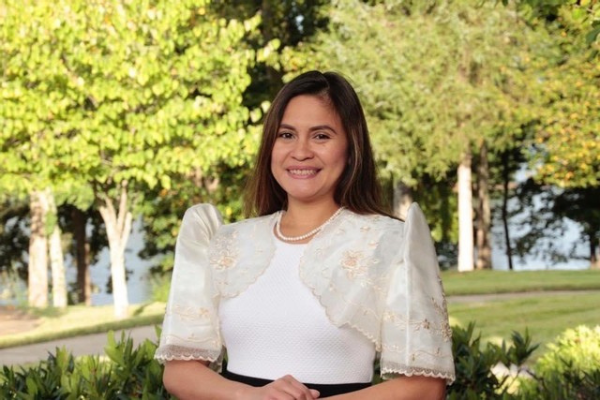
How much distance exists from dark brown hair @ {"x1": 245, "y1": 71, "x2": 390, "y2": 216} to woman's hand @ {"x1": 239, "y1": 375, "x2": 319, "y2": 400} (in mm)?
591

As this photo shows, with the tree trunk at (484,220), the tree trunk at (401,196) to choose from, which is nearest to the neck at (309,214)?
the tree trunk at (401,196)

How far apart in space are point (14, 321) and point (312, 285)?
20026 millimetres

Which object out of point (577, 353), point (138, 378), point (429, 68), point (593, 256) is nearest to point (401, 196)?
point (429, 68)

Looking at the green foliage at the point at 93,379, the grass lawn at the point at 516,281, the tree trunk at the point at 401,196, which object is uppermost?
the tree trunk at the point at 401,196

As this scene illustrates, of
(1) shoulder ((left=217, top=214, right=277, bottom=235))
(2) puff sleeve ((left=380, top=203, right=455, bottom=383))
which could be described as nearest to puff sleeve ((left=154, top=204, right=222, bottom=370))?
(1) shoulder ((left=217, top=214, right=277, bottom=235))

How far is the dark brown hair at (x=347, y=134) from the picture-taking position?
10.2 feet

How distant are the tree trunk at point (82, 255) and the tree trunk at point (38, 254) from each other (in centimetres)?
294

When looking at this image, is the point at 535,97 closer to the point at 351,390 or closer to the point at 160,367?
the point at 160,367

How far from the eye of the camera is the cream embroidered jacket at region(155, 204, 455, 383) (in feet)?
9.58

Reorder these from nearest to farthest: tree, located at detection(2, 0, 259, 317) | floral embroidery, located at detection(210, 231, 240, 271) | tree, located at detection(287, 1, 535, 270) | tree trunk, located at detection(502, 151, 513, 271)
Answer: floral embroidery, located at detection(210, 231, 240, 271), tree, located at detection(2, 0, 259, 317), tree, located at detection(287, 1, 535, 270), tree trunk, located at detection(502, 151, 513, 271)

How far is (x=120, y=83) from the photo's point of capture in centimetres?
2031

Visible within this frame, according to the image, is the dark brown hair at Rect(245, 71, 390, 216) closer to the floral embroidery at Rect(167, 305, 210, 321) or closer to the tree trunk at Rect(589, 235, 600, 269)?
the floral embroidery at Rect(167, 305, 210, 321)

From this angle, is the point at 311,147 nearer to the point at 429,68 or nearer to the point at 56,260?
the point at 429,68

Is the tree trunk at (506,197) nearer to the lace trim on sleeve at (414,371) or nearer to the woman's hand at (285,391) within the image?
the lace trim on sleeve at (414,371)
